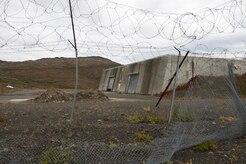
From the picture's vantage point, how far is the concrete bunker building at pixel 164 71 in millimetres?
20625

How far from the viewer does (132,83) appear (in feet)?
84.5

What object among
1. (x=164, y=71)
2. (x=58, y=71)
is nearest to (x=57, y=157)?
(x=164, y=71)

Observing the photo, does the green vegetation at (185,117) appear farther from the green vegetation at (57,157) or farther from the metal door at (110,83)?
the metal door at (110,83)

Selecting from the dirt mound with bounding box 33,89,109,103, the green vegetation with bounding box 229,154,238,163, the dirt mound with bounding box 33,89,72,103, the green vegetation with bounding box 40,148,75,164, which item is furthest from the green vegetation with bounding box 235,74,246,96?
the green vegetation with bounding box 40,148,75,164

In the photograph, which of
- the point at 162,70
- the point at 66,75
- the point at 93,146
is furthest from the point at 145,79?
the point at 66,75

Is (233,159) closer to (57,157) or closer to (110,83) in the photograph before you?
(57,157)

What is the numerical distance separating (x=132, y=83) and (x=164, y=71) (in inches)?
215

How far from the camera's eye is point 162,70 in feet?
68.9

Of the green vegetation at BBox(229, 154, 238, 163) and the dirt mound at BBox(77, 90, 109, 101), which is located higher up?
the dirt mound at BBox(77, 90, 109, 101)

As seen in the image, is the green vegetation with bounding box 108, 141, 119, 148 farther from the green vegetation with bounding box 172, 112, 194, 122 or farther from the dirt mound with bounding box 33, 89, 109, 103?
the dirt mound with bounding box 33, 89, 109, 103

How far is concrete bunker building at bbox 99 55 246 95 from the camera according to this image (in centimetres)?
2062

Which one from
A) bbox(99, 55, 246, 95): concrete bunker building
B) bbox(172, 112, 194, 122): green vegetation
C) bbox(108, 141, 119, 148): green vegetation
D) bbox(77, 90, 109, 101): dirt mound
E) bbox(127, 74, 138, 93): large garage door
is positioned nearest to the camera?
bbox(108, 141, 119, 148): green vegetation

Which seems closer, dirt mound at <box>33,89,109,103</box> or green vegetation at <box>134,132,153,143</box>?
green vegetation at <box>134,132,153,143</box>

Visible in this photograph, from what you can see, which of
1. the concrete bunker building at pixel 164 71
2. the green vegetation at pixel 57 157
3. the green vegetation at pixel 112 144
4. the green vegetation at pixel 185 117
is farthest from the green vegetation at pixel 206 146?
the concrete bunker building at pixel 164 71
